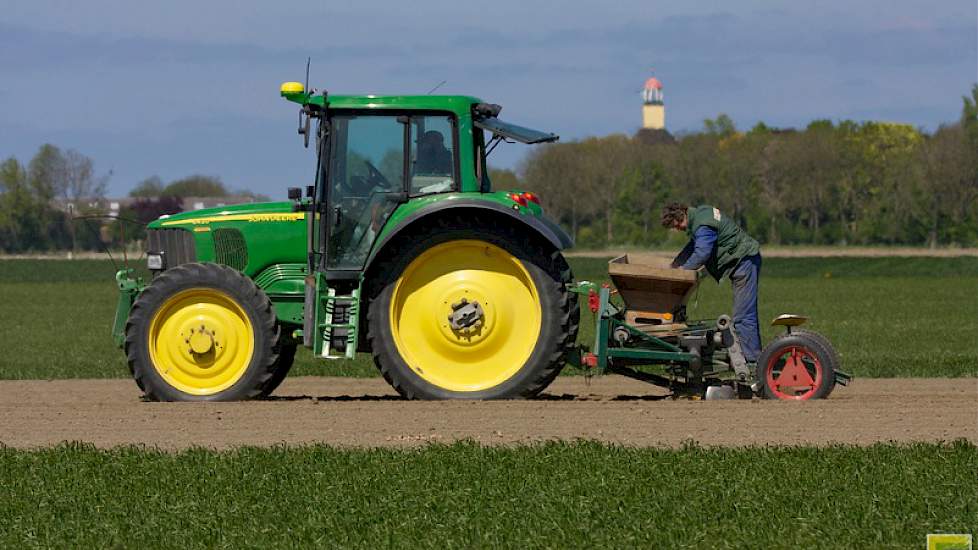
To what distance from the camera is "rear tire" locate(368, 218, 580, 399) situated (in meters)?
12.3

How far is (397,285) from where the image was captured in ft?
40.5

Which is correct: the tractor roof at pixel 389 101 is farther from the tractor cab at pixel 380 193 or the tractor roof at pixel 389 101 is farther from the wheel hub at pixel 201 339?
the wheel hub at pixel 201 339

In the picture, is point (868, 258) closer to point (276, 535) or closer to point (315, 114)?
point (315, 114)

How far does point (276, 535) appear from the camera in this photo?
7414 mm

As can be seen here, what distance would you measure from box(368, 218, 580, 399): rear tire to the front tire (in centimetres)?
95

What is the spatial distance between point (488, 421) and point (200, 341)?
2.71 meters

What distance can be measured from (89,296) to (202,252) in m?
31.3

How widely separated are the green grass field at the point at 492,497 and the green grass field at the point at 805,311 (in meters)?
4.38

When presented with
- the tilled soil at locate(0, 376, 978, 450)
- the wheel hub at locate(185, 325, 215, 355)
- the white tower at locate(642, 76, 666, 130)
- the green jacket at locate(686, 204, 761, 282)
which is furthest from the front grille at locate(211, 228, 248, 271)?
the white tower at locate(642, 76, 666, 130)

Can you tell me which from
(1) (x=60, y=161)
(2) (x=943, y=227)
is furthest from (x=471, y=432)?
(1) (x=60, y=161)

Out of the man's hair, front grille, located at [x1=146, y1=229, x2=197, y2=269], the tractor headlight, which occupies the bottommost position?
the tractor headlight

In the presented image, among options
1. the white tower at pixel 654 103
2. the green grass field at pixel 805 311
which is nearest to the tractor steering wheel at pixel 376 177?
the green grass field at pixel 805 311

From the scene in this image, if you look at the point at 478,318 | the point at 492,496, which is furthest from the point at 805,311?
the point at 492,496

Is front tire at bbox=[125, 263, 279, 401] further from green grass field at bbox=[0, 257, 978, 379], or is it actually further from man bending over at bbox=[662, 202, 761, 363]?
green grass field at bbox=[0, 257, 978, 379]
